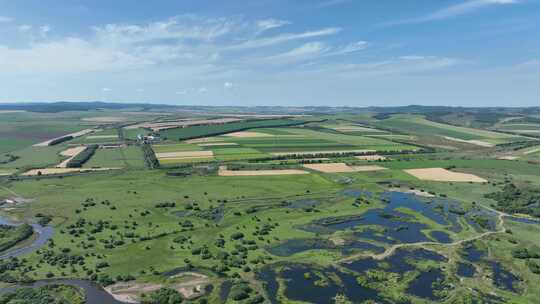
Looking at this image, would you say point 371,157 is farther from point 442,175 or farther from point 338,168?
point 442,175

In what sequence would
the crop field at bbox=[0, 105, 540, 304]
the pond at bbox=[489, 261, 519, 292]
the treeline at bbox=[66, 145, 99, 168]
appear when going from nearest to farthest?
the pond at bbox=[489, 261, 519, 292], the crop field at bbox=[0, 105, 540, 304], the treeline at bbox=[66, 145, 99, 168]

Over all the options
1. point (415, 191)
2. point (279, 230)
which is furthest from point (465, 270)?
point (415, 191)

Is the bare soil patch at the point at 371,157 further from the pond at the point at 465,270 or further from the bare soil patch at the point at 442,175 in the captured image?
the pond at the point at 465,270

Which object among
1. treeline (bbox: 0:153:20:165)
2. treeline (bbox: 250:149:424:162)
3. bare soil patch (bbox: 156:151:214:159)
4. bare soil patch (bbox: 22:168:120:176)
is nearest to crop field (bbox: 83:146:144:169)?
bare soil patch (bbox: 22:168:120:176)

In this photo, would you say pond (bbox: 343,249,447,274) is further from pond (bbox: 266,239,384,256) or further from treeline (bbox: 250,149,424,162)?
treeline (bbox: 250,149,424,162)

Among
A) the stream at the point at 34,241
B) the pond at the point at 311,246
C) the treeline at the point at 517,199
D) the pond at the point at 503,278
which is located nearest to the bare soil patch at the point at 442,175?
the treeline at the point at 517,199

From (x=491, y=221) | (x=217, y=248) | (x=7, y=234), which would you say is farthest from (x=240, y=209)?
(x=491, y=221)
